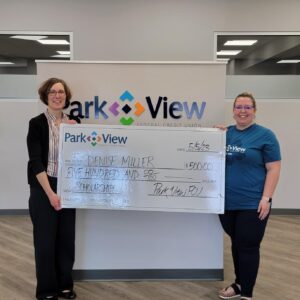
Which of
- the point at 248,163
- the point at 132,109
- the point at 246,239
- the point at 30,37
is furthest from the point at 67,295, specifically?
the point at 30,37

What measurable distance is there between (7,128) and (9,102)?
14.3 inches

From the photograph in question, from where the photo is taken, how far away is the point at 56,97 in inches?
92.4

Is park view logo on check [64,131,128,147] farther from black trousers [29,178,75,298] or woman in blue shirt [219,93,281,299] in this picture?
woman in blue shirt [219,93,281,299]

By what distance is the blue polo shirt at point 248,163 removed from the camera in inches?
90.0

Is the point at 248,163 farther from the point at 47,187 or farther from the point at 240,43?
the point at 240,43

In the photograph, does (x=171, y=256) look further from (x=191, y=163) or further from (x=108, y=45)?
(x=108, y=45)

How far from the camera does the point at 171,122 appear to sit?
2725 millimetres

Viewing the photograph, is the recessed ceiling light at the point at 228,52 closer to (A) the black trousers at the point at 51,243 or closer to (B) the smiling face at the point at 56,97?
(B) the smiling face at the point at 56,97

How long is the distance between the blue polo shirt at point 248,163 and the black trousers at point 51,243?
1.19 meters

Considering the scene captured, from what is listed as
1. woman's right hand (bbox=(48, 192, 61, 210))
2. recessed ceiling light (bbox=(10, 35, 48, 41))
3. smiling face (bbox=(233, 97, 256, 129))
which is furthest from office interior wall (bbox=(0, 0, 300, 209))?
woman's right hand (bbox=(48, 192, 61, 210))

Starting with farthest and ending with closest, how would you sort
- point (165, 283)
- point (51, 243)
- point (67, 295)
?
point (165, 283) < point (67, 295) < point (51, 243)

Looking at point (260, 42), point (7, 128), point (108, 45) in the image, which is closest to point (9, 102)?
point (7, 128)

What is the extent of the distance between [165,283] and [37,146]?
1533 millimetres

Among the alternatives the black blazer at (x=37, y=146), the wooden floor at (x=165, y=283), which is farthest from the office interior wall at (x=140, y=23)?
the black blazer at (x=37, y=146)
